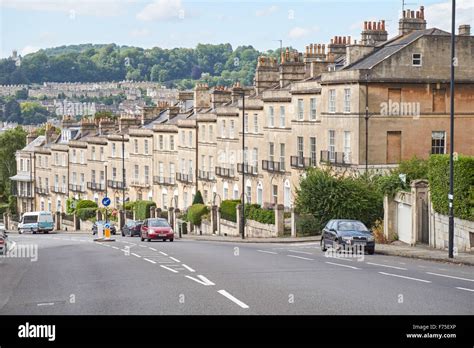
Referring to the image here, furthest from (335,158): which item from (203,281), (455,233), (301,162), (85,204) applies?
(85,204)

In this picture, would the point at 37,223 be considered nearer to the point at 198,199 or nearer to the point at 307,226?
the point at 198,199

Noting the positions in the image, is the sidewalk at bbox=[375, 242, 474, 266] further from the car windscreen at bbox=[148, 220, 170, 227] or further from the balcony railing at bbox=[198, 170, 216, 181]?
the balcony railing at bbox=[198, 170, 216, 181]

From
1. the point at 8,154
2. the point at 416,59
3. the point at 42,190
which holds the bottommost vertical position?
the point at 42,190

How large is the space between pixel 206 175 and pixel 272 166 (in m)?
13.9

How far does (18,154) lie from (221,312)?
117 metres

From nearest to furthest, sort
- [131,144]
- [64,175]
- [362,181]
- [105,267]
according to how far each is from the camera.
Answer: [105,267] → [362,181] → [131,144] → [64,175]

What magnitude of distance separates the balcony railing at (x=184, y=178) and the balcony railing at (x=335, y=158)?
27.0 m

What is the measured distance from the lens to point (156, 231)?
56.0m

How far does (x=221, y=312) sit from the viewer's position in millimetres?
19188

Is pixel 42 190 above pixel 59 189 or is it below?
below
